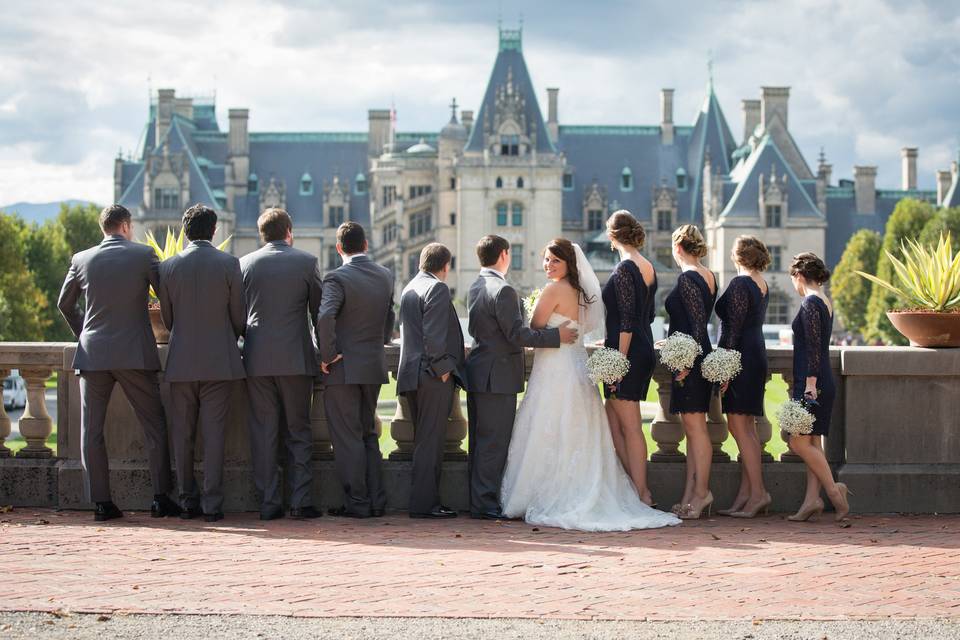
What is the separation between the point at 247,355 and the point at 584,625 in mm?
3415

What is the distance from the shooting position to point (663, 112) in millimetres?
77125

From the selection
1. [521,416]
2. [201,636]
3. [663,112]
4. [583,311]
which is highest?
[663,112]

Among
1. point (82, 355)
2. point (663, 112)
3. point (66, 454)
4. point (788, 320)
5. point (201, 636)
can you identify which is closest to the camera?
point (201, 636)

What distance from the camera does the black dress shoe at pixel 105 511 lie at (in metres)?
8.28

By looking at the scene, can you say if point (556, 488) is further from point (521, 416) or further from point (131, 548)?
point (131, 548)

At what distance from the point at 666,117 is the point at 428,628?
73.5 m

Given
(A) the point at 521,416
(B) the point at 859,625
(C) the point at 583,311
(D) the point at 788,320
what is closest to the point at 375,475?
(A) the point at 521,416

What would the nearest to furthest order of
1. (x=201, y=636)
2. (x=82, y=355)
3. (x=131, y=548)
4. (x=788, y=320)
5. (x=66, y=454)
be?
(x=201, y=636), (x=131, y=548), (x=82, y=355), (x=66, y=454), (x=788, y=320)

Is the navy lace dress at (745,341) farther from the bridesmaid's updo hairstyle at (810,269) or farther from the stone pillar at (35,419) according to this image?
the stone pillar at (35,419)

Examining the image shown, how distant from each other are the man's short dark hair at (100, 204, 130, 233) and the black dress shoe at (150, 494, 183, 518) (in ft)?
5.58

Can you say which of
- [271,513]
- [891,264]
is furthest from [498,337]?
[891,264]

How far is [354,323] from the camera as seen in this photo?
332 inches

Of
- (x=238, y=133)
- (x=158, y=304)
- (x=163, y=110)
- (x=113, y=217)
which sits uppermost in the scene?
(x=163, y=110)

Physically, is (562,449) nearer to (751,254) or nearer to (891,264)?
(751,254)
